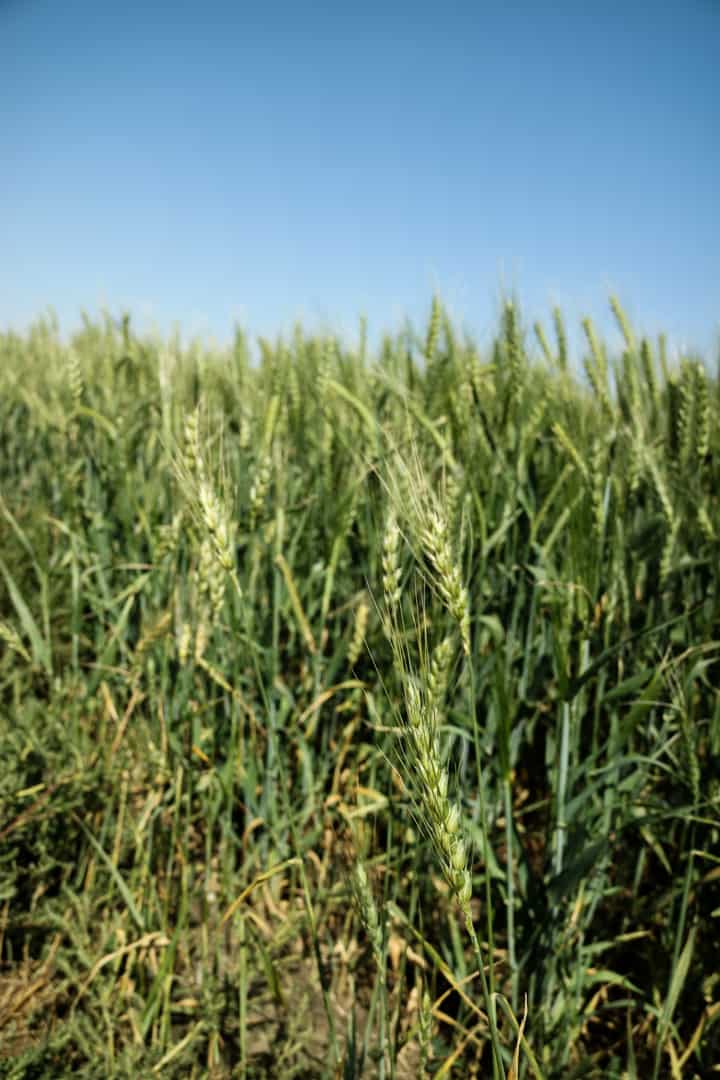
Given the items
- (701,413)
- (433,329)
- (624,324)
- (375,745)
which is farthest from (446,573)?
(624,324)

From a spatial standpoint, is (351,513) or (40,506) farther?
(40,506)

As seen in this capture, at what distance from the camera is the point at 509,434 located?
1.84 meters

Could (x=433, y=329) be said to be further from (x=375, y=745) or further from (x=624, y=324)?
(x=375, y=745)

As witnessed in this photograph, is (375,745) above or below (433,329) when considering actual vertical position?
below

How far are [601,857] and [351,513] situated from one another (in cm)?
77

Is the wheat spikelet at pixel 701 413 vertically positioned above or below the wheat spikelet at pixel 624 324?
below

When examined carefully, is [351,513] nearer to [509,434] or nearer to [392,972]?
[509,434]

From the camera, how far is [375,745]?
1070mm

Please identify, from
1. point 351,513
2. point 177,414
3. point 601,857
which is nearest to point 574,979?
point 601,857

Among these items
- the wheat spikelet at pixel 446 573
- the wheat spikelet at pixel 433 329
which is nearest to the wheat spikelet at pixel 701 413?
the wheat spikelet at pixel 433 329

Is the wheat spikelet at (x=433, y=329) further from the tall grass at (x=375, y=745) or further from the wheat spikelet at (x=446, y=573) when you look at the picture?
the wheat spikelet at (x=446, y=573)

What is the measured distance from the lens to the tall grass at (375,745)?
115cm

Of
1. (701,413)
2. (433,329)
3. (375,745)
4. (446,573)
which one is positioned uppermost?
(433,329)

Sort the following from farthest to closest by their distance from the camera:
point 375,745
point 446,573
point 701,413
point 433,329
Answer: point 433,329
point 701,413
point 375,745
point 446,573
